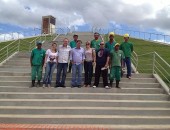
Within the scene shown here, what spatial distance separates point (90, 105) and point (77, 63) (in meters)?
→ 1.79

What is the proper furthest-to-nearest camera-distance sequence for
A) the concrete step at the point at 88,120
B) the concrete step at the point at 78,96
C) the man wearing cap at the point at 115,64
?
the man wearing cap at the point at 115,64
the concrete step at the point at 78,96
the concrete step at the point at 88,120

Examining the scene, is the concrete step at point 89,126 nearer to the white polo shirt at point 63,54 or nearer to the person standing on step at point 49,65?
the person standing on step at point 49,65

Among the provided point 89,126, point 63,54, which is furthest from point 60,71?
point 89,126

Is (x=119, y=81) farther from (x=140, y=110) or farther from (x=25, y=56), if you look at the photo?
(x=25, y=56)

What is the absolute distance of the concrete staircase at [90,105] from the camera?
9078 millimetres

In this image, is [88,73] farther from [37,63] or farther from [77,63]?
[37,63]

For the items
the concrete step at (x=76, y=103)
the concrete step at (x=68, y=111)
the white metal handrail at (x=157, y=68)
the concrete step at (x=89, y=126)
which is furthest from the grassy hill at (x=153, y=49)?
the concrete step at (x=89, y=126)

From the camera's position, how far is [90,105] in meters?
10.0

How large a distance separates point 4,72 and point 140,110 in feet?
16.4

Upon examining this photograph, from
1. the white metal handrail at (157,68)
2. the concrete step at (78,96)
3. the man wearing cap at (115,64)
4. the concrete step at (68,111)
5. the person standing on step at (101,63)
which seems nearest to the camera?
the concrete step at (68,111)

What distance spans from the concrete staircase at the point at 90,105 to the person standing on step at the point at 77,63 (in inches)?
11.4

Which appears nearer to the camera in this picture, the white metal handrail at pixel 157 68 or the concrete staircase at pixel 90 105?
the concrete staircase at pixel 90 105

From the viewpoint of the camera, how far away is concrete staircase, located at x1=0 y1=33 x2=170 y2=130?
Answer: 9.08 metres

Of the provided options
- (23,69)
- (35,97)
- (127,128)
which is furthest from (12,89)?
(127,128)
